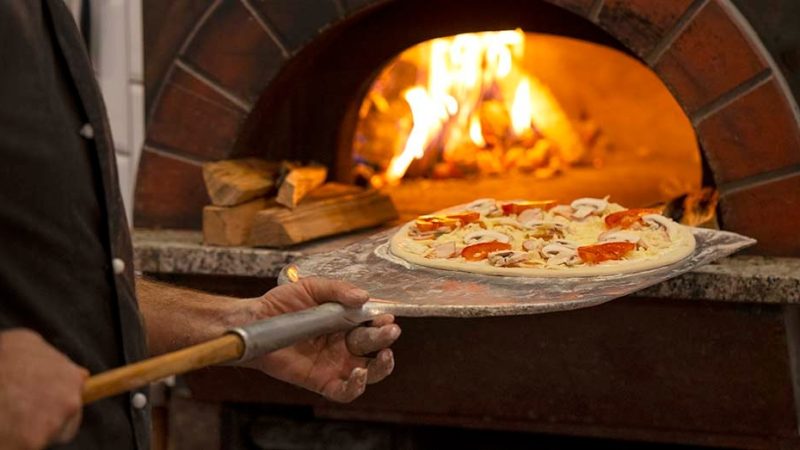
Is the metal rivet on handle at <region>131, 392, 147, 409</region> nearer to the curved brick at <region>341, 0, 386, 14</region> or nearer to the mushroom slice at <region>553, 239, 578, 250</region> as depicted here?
the mushroom slice at <region>553, 239, 578, 250</region>

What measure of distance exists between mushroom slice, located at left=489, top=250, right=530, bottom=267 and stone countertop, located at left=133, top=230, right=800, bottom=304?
0.30m

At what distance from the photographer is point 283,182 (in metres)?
2.39

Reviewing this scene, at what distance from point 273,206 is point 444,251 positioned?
1.98 ft

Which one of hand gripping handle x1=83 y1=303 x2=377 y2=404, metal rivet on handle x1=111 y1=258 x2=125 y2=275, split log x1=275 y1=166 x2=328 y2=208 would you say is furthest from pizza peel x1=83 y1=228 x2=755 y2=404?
split log x1=275 y1=166 x2=328 y2=208

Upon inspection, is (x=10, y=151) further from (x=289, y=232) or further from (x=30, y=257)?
(x=289, y=232)

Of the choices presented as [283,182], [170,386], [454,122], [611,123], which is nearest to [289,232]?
[283,182]

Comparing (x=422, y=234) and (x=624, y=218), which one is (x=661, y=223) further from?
(x=422, y=234)

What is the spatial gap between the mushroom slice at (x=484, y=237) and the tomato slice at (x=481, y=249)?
0.04 metres

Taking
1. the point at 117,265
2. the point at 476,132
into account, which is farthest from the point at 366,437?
the point at 476,132

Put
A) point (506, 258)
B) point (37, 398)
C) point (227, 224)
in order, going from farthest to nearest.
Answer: point (227, 224) → point (506, 258) → point (37, 398)

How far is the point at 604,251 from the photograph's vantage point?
6.07ft

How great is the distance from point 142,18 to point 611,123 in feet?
6.71

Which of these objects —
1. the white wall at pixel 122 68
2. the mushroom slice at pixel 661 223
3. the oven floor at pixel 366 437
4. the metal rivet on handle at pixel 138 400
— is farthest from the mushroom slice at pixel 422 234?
the white wall at pixel 122 68

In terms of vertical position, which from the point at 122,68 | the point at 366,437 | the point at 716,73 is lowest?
the point at 366,437
